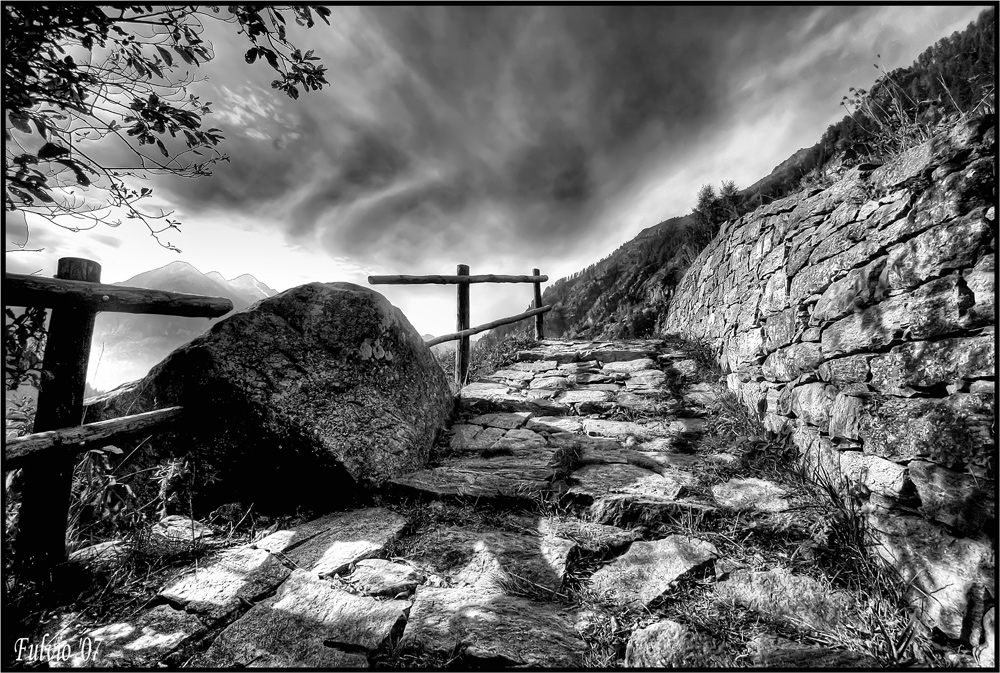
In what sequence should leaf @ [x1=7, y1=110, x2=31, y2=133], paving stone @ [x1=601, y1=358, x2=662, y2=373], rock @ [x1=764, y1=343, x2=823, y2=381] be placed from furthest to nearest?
paving stone @ [x1=601, y1=358, x2=662, y2=373] → rock @ [x1=764, y1=343, x2=823, y2=381] → leaf @ [x1=7, y1=110, x2=31, y2=133]

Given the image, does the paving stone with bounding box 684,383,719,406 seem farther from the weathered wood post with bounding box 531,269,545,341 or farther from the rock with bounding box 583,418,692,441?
the weathered wood post with bounding box 531,269,545,341

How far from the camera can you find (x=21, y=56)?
198cm

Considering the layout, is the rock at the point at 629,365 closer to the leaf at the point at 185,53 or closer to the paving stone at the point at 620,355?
the paving stone at the point at 620,355

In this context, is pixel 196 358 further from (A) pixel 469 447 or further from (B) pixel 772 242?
(B) pixel 772 242

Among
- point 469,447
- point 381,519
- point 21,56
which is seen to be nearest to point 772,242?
point 469,447

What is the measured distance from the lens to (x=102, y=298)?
2.16 m

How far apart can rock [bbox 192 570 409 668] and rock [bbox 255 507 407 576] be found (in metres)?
0.19

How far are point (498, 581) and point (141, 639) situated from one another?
1538 millimetres

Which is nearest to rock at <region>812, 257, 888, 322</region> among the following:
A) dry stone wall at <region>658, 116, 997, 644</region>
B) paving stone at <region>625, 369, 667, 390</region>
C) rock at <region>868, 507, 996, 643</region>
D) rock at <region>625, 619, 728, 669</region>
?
dry stone wall at <region>658, 116, 997, 644</region>

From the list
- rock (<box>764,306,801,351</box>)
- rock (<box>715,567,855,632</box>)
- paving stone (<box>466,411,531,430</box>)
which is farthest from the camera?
paving stone (<box>466,411,531,430</box>)

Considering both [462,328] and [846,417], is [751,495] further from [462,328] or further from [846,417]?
[462,328]

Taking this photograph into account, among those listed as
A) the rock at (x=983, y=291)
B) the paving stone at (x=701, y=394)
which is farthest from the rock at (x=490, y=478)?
the rock at (x=983, y=291)

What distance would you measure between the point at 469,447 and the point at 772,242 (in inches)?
130

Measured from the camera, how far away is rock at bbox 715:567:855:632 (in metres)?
1.61
